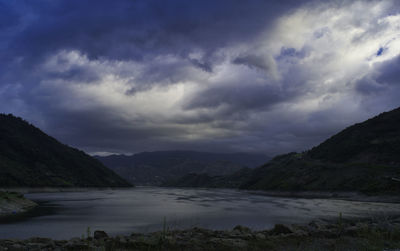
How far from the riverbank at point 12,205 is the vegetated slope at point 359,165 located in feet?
337

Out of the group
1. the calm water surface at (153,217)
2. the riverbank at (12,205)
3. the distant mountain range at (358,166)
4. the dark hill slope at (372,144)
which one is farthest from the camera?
the dark hill slope at (372,144)

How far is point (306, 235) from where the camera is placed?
26359mm

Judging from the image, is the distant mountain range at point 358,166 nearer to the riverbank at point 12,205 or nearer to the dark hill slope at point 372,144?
the dark hill slope at point 372,144

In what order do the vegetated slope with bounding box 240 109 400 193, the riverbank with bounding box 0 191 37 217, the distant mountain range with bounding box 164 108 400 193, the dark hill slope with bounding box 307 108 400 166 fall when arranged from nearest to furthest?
the riverbank with bounding box 0 191 37 217, the distant mountain range with bounding box 164 108 400 193, the vegetated slope with bounding box 240 109 400 193, the dark hill slope with bounding box 307 108 400 166

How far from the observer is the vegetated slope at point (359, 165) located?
11475cm

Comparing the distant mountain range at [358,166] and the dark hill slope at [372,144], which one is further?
the dark hill slope at [372,144]

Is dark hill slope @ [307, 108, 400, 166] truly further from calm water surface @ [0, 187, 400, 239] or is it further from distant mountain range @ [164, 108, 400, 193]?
calm water surface @ [0, 187, 400, 239]

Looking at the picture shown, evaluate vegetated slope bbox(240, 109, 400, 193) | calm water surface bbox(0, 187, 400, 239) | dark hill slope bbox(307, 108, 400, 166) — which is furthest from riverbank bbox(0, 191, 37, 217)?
dark hill slope bbox(307, 108, 400, 166)

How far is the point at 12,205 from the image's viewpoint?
196 ft

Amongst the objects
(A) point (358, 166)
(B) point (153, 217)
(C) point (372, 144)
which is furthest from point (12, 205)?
(C) point (372, 144)

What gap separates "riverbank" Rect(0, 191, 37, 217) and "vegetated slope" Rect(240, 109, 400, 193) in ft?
337

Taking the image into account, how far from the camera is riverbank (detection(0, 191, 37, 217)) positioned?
5619 centimetres

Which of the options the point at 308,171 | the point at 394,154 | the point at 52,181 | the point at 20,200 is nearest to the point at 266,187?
the point at 308,171

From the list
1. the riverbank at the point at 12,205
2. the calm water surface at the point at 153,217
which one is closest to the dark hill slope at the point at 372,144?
the calm water surface at the point at 153,217
